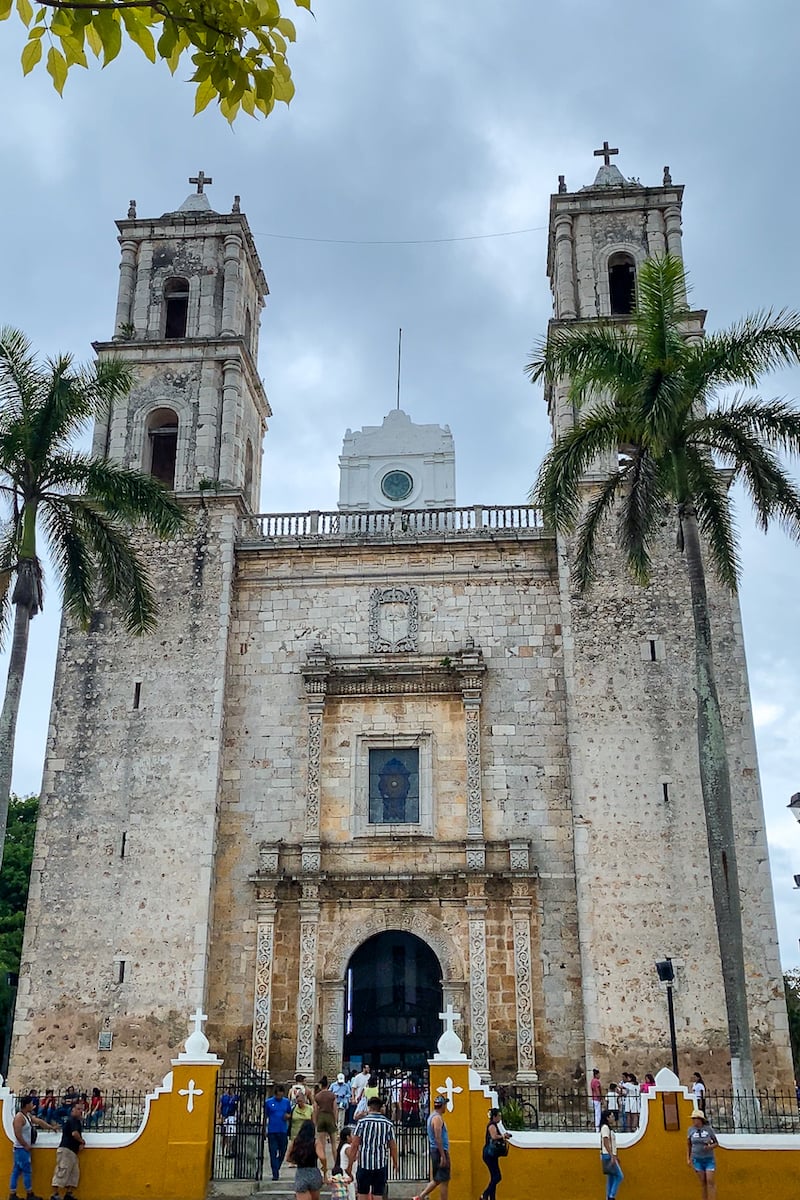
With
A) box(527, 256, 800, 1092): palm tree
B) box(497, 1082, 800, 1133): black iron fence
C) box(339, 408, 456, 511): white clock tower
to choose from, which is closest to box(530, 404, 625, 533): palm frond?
box(527, 256, 800, 1092): palm tree

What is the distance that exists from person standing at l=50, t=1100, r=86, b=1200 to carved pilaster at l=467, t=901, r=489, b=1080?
24.2 feet

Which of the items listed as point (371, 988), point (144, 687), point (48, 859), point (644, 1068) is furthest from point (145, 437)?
point (644, 1068)

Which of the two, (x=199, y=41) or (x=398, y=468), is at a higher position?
(x=398, y=468)

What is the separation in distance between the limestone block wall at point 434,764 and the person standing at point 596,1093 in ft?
3.65

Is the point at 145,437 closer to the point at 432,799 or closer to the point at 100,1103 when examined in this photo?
the point at 432,799

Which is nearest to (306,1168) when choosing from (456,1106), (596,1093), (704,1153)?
(456,1106)

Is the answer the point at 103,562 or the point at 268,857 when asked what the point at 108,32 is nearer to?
the point at 103,562

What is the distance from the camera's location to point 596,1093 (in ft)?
52.9

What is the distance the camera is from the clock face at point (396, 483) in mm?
38688

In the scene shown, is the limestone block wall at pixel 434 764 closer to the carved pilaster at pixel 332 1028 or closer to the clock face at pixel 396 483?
the carved pilaster at pixel 332 1028

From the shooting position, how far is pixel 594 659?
65.9ft

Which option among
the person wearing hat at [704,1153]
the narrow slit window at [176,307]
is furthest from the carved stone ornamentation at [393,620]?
the person wearing hat at [704,1153]

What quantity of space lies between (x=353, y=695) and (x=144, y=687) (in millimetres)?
3659

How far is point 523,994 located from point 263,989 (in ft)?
13.5
